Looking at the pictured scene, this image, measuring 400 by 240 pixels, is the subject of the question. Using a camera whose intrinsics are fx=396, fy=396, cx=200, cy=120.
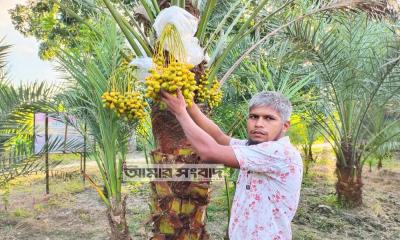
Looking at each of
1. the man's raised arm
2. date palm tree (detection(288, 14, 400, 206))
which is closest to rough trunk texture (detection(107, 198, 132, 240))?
the man's raised arm

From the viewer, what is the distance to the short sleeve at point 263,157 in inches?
73.5

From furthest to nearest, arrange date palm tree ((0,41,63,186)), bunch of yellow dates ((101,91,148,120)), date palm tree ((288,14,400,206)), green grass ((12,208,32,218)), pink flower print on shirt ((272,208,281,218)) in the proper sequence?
green grass ((12,208,32,218)), date palm tree ((288,14,400,206)), date palm tree ((0,41,63,186)), bunch of yellow dates ((101,91,148,120)), pink flower print on shirt ((272,208,281,218))

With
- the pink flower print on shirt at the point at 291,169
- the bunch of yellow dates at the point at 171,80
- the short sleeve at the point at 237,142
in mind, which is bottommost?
the pink flower print on shirt at the point at 291,169

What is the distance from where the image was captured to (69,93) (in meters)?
4.00

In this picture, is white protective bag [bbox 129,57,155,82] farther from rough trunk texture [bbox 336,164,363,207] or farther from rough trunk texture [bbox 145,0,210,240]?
rough trunk texture [bbox 336,164,363,207]

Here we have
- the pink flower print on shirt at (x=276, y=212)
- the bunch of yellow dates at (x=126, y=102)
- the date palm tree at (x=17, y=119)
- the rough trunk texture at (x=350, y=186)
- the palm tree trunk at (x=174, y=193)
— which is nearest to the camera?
the pink flower print on shirt at (x=276, y=212)

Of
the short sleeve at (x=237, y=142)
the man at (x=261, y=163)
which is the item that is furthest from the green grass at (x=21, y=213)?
the man at (x=261, y=163)

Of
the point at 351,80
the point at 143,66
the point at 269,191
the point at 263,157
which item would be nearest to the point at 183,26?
the point at 143,66

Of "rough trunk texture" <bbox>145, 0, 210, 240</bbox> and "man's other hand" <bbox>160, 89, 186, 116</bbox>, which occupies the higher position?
"man's other hand" <bbox>160, 89, 186, 116</bbox>

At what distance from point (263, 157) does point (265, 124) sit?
0.20 metres

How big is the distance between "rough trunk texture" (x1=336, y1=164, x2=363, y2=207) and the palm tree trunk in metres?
4.81

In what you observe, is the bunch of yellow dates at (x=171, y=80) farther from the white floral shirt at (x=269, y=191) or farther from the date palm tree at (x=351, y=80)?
the date palm tree at (x=351, y=80)

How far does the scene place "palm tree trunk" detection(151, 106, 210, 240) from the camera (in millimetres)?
2588

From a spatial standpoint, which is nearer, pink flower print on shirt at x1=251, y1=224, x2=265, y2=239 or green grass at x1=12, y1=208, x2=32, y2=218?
pink flower print on shirt at x1=251, y1=224, x2=265, y2=239
